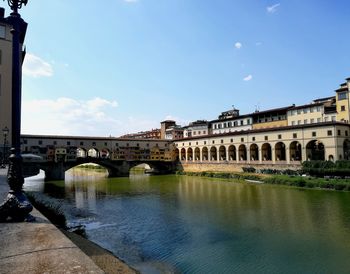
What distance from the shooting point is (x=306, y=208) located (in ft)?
83.0

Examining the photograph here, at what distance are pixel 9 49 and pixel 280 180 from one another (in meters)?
39.9

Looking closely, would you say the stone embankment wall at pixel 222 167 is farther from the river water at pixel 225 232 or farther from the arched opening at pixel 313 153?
the river water at pixel 225 232

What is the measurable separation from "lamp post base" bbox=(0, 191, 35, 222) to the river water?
19.0ft

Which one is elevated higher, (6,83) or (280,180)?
(6,83)

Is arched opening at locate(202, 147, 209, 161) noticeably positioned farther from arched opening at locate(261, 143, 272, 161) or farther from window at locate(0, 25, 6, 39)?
window at locate(0, 25, 6, 39)

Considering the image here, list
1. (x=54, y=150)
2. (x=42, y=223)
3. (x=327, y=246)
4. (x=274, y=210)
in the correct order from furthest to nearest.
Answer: (x=54, y=150) < (x=274, y=210) < (x=327, y=246) < (x=42, y=223)

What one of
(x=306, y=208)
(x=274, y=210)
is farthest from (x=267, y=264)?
(x=306, y=208)

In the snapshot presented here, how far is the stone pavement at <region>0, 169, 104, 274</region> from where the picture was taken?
5199 mm

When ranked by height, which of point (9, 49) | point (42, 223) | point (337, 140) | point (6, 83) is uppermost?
point (9, 49)

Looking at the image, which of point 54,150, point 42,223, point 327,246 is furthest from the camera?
point 54,150

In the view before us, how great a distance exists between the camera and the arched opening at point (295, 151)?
172ft

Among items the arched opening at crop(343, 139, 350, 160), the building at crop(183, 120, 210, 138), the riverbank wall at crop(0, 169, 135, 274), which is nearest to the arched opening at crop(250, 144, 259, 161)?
the arched opening at crop(343, 139, 350, 160)

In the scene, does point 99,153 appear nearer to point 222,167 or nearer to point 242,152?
point 222,167

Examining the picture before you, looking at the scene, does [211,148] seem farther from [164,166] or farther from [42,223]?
[42,223]
